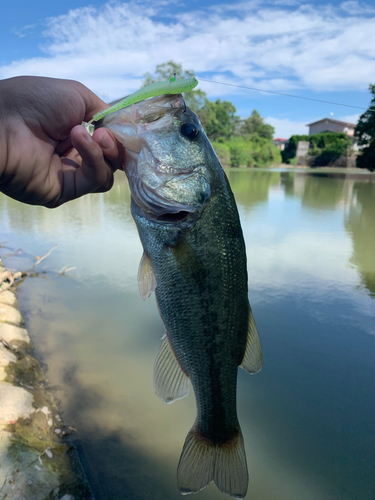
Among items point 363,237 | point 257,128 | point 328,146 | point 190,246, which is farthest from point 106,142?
point 257,128

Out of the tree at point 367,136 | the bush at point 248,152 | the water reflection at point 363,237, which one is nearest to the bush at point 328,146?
the bush at point 248,152

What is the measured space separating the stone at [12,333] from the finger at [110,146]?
3099mm

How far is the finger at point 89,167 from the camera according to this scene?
5.33 ft

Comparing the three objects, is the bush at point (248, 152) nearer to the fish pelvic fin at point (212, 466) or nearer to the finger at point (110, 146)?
the finger at point (110, 146)

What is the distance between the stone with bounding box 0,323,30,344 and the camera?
4.12m

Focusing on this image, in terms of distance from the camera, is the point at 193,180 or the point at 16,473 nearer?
the point at 193,180

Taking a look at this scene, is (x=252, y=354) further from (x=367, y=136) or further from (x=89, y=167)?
(x=367, y=136)

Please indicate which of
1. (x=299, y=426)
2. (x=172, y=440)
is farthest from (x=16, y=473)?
(x=299, y=426)

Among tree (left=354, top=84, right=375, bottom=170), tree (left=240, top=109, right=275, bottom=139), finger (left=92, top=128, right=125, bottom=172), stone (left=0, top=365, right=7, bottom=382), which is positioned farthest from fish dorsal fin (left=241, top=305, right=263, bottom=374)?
tree (left=240, top=109, right=275, bottom=139)

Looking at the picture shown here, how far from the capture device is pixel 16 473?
89.8 inches

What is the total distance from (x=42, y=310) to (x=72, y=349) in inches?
49.4

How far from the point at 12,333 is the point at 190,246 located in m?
3.54

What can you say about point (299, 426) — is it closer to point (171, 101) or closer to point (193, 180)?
point (193, 180)

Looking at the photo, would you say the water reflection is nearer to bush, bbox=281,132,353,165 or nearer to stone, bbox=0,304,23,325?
stone, bbox=0,304,23,325
